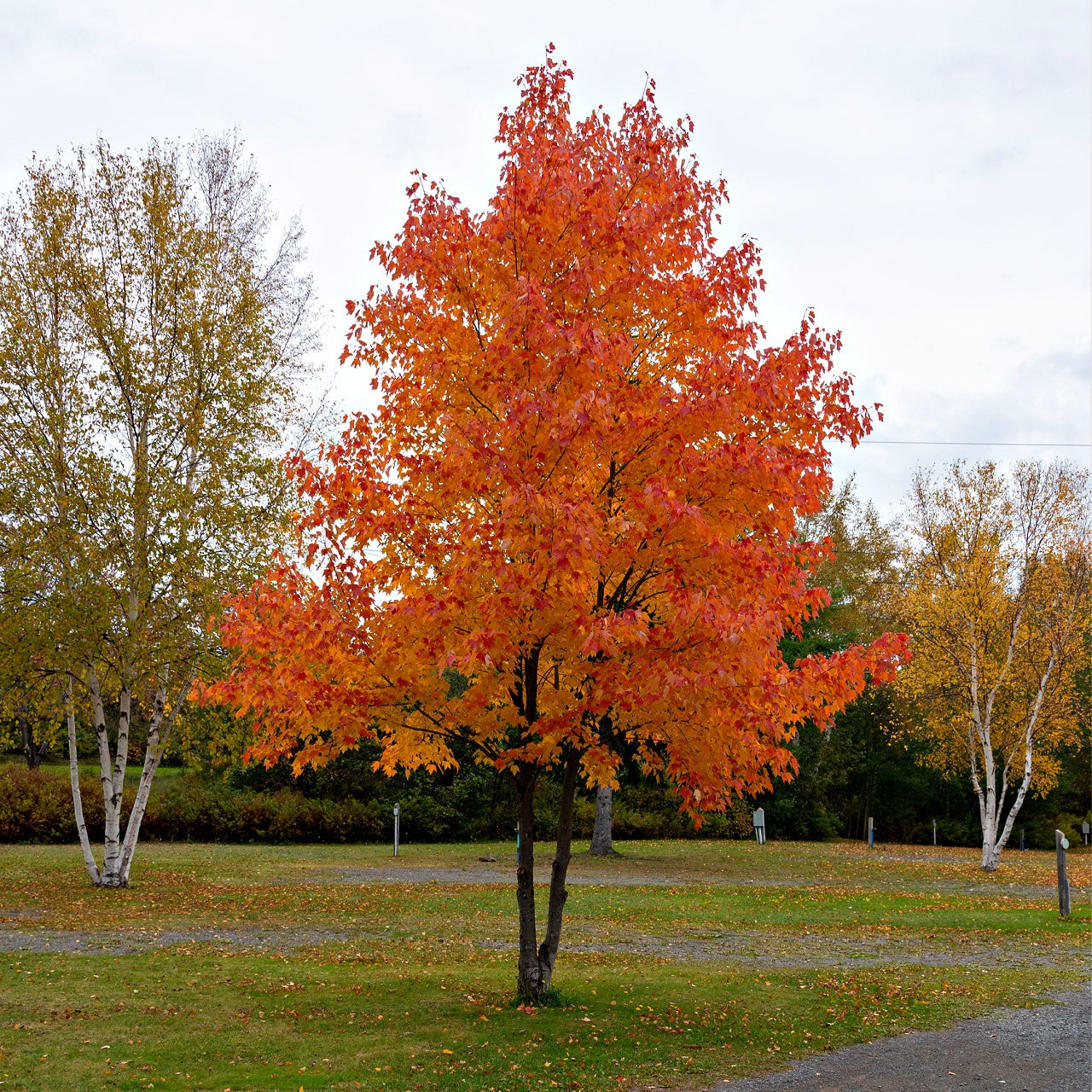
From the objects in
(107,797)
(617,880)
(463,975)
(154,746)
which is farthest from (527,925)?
(617,880)

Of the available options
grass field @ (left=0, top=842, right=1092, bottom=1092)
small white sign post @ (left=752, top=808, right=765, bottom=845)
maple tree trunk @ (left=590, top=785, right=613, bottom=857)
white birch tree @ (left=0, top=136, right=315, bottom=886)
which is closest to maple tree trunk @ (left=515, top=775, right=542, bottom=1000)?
grass field @ (left=0, top=842, right=1092, bottom=1092)

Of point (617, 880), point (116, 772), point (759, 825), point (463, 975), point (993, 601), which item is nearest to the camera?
point (463, 975)

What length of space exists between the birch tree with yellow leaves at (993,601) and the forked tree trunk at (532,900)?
66.0 feet

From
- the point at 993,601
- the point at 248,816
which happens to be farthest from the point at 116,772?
the point at 993,601

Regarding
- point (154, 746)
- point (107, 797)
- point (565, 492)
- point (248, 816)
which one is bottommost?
point (248, 816)

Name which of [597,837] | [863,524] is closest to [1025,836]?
[863,524]

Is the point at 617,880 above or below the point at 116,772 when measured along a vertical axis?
below

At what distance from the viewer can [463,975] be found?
989 centimetres

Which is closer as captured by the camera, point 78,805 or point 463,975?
point 463,975

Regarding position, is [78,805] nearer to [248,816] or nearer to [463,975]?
[463,975]

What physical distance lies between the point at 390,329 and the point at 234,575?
10337 millimetres

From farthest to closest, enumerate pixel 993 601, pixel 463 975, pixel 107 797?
1. pixel 993 601
2. pixel 107 797
3. pixel 463 975

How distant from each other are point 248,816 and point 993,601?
73.3 ft

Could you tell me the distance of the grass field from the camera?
6.81m
